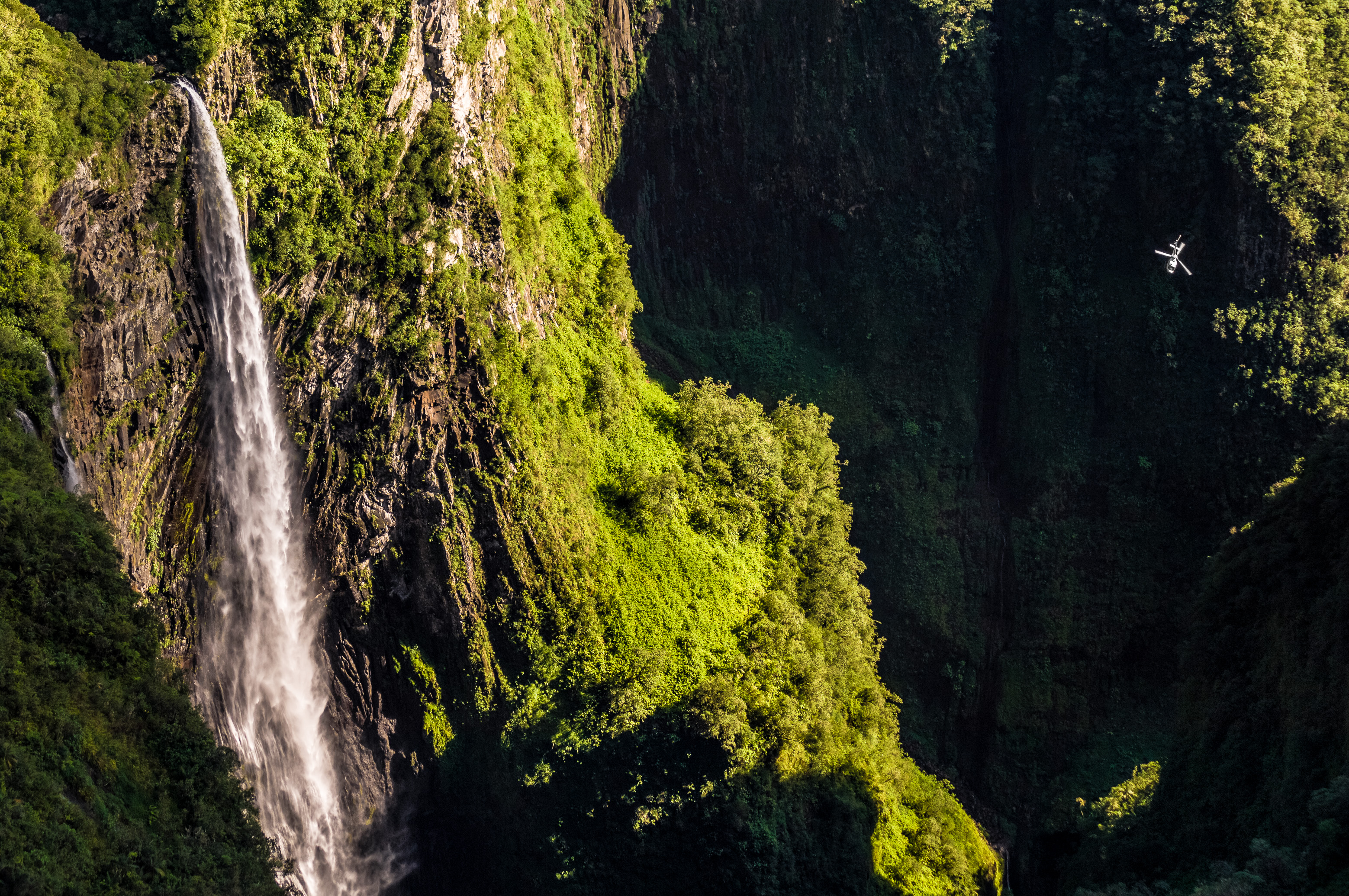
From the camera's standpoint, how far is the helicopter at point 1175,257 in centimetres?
2828

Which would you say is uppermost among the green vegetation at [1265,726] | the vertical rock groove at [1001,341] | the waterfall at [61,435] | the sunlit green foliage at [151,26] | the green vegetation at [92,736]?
the vertical rock groove at [1001,341]

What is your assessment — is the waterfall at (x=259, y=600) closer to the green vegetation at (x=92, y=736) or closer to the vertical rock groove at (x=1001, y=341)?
the green vegetation at (x=92, y=736)

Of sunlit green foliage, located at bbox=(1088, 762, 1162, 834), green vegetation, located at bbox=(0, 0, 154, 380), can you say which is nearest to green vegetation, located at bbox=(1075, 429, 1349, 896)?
sunlit green foliage, located at bbox=(1088, 762, 1162, 834)

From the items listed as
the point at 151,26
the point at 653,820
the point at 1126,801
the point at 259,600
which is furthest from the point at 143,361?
the point at 1126,801

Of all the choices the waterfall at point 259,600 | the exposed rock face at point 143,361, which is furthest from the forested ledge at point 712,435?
the waterfall at point 259,600

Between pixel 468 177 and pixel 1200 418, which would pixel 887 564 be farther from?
pixel 468 177

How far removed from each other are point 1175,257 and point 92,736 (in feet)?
91.7

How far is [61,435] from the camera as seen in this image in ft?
55.6

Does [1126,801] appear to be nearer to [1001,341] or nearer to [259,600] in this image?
[1001,341]

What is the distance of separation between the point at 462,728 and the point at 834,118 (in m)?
23.4

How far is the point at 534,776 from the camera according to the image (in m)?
21.6

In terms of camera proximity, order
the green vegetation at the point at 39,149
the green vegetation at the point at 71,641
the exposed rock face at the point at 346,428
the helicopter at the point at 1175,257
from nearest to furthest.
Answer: the green vegetation at the point at 71,641 → the green vegetation at the point at 39,149 → the exposed rock face at the point at 346,428 → the helicopter at the point at 1175,257

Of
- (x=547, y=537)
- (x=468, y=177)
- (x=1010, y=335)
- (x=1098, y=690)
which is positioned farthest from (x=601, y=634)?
(x=1010, y=335)

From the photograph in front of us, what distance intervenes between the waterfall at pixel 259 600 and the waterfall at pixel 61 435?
2.85m
